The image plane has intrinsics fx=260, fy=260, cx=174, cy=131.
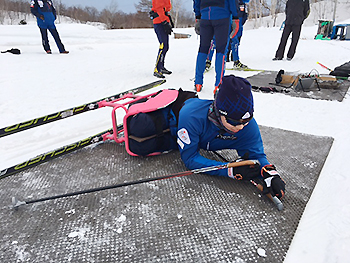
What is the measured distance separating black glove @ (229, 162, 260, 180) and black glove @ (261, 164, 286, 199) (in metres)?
0.05

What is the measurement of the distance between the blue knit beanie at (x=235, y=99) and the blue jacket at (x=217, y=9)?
2.37m

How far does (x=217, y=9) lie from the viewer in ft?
11.7

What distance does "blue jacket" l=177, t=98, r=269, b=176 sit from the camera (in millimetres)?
1856

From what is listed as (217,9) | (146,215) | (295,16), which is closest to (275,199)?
(146,215)

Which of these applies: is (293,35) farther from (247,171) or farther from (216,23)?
(247,171)

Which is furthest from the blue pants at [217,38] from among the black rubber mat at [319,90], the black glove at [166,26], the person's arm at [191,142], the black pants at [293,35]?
the black pants at [293,35]

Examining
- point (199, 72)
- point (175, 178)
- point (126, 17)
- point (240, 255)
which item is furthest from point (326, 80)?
point (126, 17)

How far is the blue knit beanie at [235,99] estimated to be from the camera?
1.57 m

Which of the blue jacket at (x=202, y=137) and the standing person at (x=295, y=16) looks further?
the standing person at (x=295, y=16)

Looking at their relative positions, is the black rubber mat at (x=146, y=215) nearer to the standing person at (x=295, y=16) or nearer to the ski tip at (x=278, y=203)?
the ski tip at (x=278, y=203)

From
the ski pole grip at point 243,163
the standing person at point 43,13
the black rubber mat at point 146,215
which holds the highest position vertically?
the standing person at point 43,13

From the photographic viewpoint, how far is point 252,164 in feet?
5.96

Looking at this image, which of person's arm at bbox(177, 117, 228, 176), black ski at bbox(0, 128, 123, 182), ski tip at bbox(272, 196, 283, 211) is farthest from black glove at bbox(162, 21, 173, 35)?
ski tip at bbox(272, 196, 283, 211)

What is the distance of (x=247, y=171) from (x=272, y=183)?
19 centimetres
